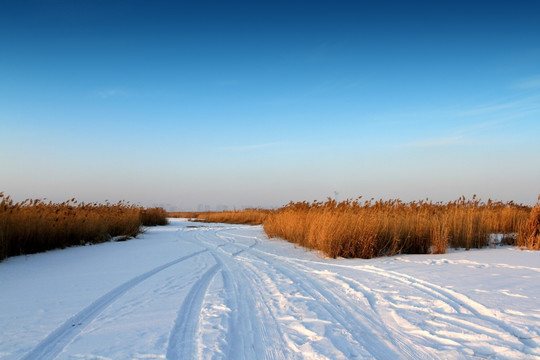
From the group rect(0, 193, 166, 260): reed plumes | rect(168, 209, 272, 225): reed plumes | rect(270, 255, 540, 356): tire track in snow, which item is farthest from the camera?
rect(168, 209, 272, 225): reed plumes

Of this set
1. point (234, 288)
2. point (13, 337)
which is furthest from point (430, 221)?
point (13, 337)

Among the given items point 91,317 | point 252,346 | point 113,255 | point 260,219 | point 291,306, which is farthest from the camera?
point 260,219

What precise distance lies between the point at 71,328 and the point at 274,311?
1986mm

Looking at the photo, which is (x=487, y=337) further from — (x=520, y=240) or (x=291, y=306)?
(x=520, y=240)

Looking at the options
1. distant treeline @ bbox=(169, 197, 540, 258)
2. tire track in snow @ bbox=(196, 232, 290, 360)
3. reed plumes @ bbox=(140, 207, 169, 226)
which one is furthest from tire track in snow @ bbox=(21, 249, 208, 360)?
reed plumes @ bbox=(140, 207, 169, 226)

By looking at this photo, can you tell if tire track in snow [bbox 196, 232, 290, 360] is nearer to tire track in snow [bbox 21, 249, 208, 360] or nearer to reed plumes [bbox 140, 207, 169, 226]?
tire track in snow [bbox 21, 249, 208, 360]

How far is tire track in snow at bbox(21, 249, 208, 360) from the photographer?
8.48 feet

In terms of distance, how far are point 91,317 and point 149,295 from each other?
941mm

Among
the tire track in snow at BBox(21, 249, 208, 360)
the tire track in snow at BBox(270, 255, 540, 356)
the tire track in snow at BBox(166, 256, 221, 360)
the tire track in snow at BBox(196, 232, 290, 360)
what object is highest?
the tire track in snow at BBox(270, 255, 540, 356)

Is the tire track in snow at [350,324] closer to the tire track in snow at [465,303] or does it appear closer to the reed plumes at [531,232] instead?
the tire track in snow at [465,303]

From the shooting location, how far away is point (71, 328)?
311 cm

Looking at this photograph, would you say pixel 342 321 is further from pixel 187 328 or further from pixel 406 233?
pixel 406 233

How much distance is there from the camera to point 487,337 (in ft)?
9.16

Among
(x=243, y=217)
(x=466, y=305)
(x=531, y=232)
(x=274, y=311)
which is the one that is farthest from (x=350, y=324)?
(x=243, y=217)
